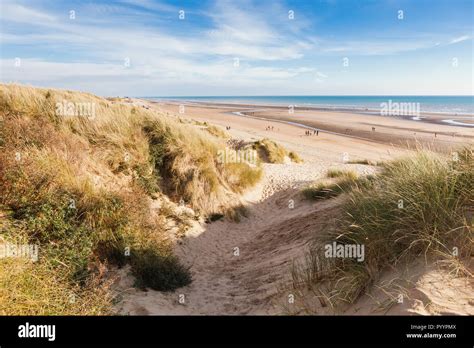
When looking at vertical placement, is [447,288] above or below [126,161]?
below

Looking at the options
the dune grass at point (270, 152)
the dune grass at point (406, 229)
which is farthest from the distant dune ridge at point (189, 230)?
the dune grass at point (270, 152)

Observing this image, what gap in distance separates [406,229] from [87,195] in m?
5.35

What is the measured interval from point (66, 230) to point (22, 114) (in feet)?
15.4

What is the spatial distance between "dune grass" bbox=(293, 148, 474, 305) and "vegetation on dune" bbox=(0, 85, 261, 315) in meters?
2.96

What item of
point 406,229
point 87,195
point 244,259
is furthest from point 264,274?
point 87,195

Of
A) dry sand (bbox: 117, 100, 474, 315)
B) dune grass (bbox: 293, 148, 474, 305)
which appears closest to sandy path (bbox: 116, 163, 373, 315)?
dry sand (bbox: 117, 100, 474, 315)

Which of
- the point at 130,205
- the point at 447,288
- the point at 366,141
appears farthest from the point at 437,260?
the point at 366,141

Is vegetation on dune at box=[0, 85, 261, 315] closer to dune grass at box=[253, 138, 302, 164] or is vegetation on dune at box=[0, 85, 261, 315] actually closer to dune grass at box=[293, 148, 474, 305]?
dune grass at box=[293, 148, 474, 305]

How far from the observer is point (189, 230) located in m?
8.38
